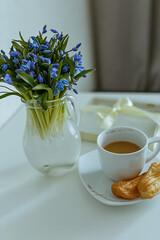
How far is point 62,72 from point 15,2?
0.51 metres

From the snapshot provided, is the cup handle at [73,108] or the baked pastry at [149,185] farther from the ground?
the cup handle at [73,108]

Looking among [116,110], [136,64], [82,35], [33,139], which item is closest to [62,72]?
[33,139]

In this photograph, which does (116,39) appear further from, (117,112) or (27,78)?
(27,78)

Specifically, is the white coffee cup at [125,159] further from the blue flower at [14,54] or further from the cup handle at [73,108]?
the blue flower at [14,54]

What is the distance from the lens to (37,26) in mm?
1041

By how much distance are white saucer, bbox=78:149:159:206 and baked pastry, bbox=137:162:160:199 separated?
0.02 meters

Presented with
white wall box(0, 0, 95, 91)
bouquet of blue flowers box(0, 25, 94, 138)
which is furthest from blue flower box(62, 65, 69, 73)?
white wall box(0, 0, 95, 91)

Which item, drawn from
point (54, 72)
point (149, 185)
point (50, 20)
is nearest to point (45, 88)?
point (54, 72)

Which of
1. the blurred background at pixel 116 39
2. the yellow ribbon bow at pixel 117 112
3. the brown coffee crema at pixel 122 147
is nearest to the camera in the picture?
the brown coffee crema at pixel 122 147

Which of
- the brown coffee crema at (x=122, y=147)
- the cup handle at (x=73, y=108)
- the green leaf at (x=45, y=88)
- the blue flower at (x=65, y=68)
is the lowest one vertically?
the brown coffee crema at (x=122, y=147)

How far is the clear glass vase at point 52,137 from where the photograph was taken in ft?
1.82

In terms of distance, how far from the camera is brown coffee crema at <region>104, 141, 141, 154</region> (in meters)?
0.58

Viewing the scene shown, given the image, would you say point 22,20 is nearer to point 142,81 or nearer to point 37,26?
point 37,26

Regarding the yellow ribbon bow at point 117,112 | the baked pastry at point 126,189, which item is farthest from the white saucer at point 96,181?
the yellow ribbon bow at point 117,112
